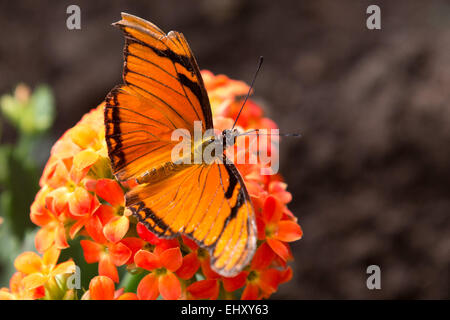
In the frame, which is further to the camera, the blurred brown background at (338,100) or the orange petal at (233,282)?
the blurred brown background at (338,100)

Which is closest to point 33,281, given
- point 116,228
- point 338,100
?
point 116,228

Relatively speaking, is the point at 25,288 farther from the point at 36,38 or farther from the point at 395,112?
the point at 36,38

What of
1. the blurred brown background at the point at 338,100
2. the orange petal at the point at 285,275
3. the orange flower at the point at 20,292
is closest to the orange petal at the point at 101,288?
the orange flower at the point at 20,292

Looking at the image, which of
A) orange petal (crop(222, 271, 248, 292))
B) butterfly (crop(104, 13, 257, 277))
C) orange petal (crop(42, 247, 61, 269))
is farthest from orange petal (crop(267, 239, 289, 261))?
orange petal (crop(42, 247, 61, 269))

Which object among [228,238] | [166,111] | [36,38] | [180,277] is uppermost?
[36,38]

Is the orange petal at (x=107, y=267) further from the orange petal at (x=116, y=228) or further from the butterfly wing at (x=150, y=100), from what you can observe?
the butterfly wing at (x=150, y=100)

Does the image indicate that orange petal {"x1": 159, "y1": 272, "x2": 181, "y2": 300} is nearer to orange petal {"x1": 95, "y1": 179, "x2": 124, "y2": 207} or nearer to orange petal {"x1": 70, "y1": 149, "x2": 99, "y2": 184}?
orange petal {"x1": 95, "y1": 179, "x2": 124, "y2": 207}
